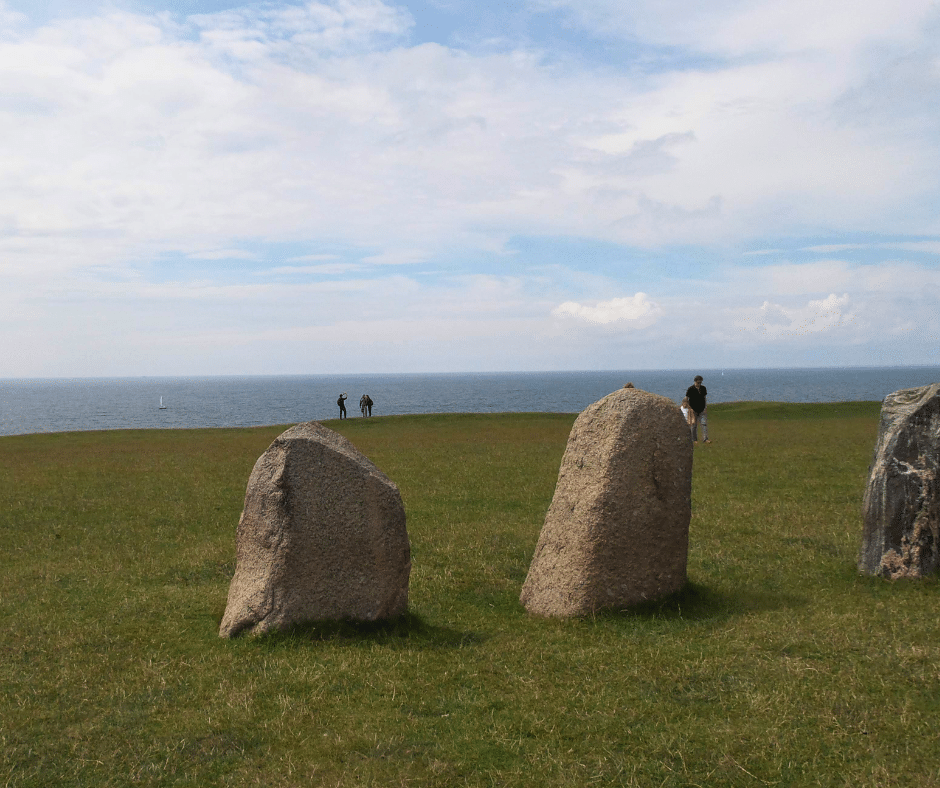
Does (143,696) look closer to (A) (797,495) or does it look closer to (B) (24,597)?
(B) (24,597)

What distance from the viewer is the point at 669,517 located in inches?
398

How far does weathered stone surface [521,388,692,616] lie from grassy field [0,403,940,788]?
0.37m

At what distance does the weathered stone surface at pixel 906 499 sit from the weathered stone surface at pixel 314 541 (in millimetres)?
7235

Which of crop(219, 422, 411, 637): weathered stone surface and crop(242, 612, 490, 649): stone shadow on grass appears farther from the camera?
crop(219, 422, 411, 637): weathered stone surface

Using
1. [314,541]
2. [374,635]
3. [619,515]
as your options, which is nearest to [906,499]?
[619,515]

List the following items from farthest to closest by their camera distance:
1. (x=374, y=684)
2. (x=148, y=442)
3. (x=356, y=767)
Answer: (x=148, y=442)
(x=374, y=684)
(x=356, y=767)

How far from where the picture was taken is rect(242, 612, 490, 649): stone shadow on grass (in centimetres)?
888

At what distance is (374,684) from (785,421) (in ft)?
125

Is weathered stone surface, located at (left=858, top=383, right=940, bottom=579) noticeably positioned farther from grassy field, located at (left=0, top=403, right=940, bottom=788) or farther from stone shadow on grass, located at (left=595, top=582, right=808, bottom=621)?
stone shadow on grass, located at (left=595, top=582, right=808, bottom=621)

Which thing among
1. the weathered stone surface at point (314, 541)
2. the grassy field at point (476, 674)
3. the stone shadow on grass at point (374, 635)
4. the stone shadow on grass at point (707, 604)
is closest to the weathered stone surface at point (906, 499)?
the grassy field at point (476, 674)

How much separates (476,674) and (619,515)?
295cm

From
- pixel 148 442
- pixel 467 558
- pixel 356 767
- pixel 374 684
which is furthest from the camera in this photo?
pixel 148 442

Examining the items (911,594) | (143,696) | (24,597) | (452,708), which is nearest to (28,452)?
(24,597)

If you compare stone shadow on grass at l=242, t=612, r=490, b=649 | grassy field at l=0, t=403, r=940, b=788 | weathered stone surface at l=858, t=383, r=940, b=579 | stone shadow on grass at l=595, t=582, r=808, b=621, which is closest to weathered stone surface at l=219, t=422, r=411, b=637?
stone shadow on grass at l=242, t=612, r=490, b=649
